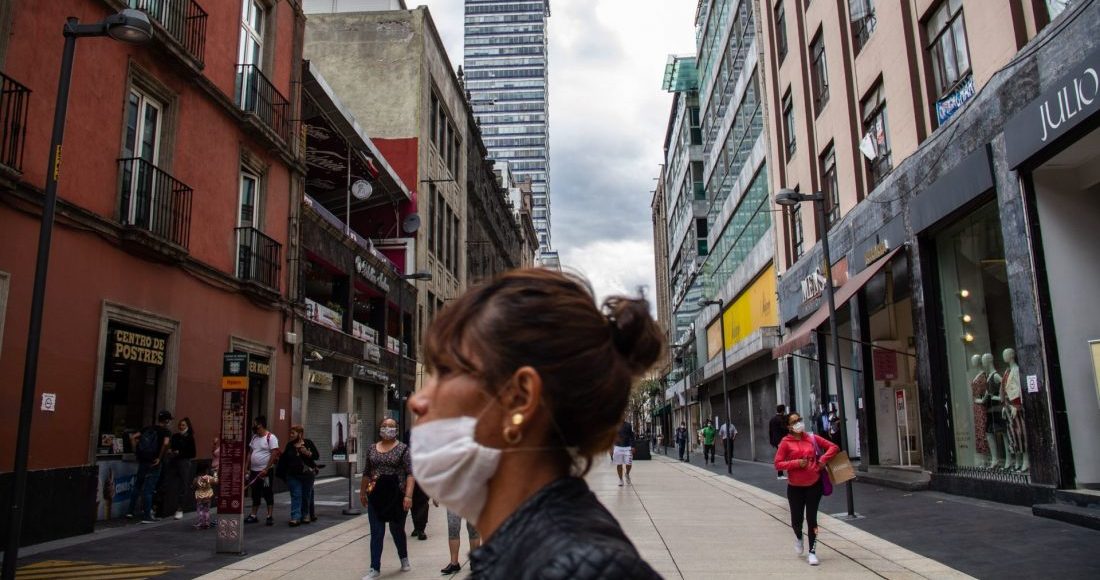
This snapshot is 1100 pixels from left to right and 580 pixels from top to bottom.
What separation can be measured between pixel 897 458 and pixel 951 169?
28.2 ft

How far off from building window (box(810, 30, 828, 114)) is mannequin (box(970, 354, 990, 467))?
10.9 m

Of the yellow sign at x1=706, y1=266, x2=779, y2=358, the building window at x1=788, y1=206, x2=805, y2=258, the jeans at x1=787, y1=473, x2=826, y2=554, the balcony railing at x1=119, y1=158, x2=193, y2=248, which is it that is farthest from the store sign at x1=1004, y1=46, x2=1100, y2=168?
the yellow sign at x1=706, y1=266, x2=779, y2=358

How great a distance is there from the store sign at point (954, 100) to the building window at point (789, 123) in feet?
36.6

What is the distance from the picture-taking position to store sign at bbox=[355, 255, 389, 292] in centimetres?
2612

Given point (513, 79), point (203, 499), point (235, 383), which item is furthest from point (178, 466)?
point (513, 79)

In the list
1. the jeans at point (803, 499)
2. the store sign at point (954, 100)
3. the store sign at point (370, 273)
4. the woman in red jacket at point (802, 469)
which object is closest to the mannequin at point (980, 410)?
the store sign at point (954, 100)

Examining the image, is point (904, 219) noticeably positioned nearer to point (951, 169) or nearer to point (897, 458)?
point (951, 169)

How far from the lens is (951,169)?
47.7 ft

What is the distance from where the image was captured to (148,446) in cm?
1271

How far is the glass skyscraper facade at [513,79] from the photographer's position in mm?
186625

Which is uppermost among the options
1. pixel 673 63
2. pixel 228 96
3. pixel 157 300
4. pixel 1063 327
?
pixel 673 63

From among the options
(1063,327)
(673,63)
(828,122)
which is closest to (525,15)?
(673,63)

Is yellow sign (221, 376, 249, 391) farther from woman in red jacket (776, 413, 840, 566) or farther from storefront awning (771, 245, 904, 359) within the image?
storefront awning (771, 245, 904, 359)

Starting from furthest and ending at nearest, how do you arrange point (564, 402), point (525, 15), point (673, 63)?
point (525, 15), point (673, 63), point (564, 402)
